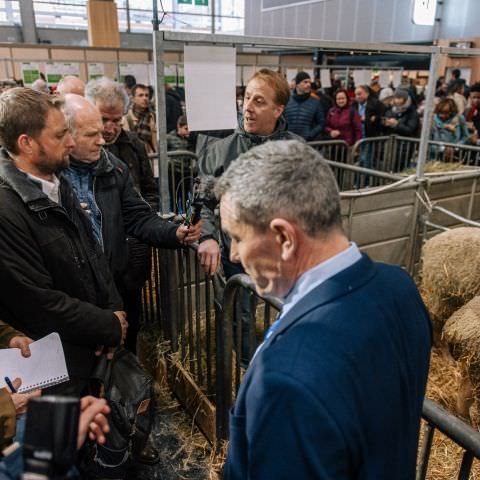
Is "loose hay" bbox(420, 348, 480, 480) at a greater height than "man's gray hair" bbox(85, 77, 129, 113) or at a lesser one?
lesser

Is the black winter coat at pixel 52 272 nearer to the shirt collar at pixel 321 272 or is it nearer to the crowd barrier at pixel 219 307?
the crowd barrier at pixel 219 307

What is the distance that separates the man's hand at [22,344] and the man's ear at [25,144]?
814 millimetres

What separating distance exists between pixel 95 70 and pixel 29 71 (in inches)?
54.4

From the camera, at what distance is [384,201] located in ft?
14.9

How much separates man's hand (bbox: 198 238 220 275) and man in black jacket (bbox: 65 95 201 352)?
0.33 feet

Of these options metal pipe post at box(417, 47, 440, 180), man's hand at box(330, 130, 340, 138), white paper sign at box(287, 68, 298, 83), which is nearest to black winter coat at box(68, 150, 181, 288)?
metal pipe post at box(417, 47, 440, 180)

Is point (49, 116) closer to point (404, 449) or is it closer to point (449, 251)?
point (404, 449)

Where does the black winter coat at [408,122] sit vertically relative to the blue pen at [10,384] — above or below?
above

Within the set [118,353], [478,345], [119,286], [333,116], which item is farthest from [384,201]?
[333,116]

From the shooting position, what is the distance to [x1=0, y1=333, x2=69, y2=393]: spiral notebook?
1.94 m

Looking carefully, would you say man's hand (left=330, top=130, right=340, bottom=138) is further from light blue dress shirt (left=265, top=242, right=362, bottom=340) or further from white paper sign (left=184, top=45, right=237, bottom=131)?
light blue dress shirt (left=265, top=242, right=362, bottom=340)

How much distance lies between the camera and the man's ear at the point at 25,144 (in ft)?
6.79

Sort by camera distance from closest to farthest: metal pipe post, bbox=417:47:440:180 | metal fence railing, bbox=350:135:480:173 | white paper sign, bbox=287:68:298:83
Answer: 1. metal pipe post, bbox=417:47:440:180
2. metal fence railing, bbox=350:135:480:173
3. white paper sign, bbox=287:68:298:83

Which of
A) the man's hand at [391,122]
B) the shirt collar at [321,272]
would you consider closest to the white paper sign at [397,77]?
the man's hand at [391,122]
